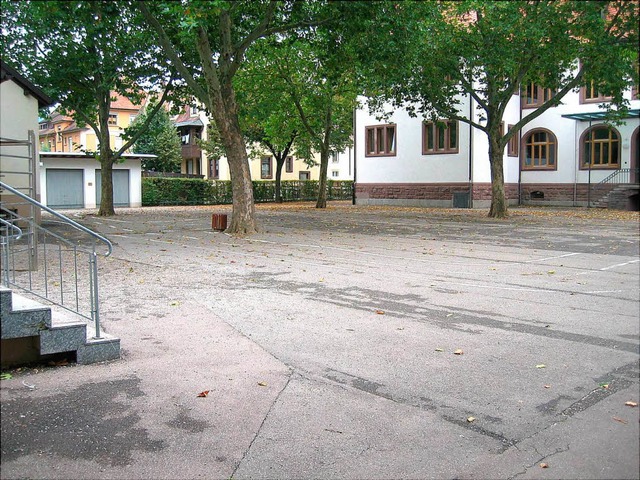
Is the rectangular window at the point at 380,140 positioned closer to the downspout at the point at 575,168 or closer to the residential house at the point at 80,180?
the downspout at the point at 575,168

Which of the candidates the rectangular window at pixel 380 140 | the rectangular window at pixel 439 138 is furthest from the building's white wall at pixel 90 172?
the rectangular window at pixel 439 138

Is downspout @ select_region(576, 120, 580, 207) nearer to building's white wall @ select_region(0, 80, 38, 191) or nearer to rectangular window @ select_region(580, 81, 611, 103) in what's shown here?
building's white wall @ select_region(0, 80, 38, 191)

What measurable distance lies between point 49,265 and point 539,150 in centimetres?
3169

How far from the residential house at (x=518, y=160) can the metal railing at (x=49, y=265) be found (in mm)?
23332

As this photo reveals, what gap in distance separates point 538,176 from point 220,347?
33.2 metres

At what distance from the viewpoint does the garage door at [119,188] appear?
42.7m

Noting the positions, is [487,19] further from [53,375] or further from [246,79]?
[246,79]

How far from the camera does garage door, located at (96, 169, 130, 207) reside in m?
42.7

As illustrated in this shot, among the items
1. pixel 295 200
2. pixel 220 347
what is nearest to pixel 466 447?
pixel 220 347

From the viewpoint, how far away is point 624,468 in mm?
1733

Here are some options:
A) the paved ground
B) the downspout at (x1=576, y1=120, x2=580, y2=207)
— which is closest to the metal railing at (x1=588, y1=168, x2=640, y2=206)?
the downspout at (x1=576, y1=120, x2=580, y2=207)

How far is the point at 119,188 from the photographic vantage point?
141ft

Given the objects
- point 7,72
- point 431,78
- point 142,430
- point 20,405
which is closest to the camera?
point 7,72

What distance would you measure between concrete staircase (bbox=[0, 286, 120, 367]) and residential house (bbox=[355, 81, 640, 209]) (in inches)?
1086
